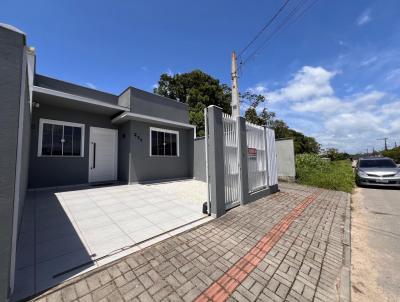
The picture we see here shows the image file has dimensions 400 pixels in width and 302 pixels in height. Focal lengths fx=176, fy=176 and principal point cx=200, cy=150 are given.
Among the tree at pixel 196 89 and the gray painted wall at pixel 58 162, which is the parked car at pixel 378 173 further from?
the tree at pixel 196 89

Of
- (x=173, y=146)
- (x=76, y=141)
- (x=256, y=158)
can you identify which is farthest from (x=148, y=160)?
(x=256, y=158)

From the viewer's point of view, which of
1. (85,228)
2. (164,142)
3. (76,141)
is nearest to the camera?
(85,228)

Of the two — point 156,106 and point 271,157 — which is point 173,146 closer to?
point 156,106

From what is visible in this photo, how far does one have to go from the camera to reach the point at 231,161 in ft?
16.3

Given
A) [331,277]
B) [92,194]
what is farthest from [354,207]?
[92,194]

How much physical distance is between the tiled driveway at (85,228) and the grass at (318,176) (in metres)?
6.70

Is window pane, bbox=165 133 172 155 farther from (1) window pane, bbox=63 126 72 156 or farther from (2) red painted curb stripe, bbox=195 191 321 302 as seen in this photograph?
(2) red painted curb stripe, bbox=195 191 321 302

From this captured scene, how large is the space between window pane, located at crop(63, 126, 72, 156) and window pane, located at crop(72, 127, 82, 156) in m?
0.12

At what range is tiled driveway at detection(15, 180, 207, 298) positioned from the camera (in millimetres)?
2261

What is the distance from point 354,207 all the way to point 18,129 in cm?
824

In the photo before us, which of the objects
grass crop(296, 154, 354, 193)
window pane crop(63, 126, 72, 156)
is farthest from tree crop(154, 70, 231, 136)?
window pane crop(63, 126, 72, 156)

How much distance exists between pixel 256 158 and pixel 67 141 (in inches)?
297

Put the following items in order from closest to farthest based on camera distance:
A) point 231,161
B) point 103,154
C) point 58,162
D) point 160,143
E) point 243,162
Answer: point 231,161
point 243,162
point 58,162
point 103,154
point 160,143

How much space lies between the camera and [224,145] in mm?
4742
